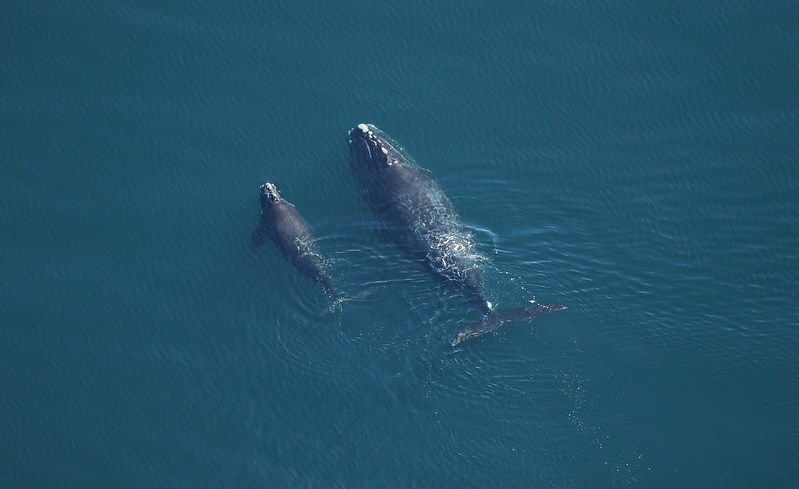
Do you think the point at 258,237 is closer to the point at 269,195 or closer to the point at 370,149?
the point at 269,195

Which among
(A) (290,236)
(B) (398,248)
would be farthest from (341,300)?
(A) (290,236)

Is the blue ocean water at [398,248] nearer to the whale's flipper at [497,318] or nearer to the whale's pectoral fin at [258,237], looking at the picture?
the whale's flipper at [497,318]

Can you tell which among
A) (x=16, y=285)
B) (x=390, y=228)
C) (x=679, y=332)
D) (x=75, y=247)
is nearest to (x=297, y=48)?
(x=390, y=228)

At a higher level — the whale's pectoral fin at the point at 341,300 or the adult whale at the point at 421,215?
the adult whale at the point at 421,215

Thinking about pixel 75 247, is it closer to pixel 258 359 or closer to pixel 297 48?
pixel 258 359

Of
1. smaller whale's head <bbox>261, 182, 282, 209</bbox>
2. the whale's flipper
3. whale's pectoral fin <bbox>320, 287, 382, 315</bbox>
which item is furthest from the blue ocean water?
smaller whale's head <bbox>261, 182, 282, 209</bbox>

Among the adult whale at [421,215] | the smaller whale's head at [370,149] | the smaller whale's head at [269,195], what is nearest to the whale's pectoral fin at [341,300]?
the adult whale at [421,215]

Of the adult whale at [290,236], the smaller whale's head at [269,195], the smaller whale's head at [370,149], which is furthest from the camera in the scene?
the smaller whale's head at [370,149]

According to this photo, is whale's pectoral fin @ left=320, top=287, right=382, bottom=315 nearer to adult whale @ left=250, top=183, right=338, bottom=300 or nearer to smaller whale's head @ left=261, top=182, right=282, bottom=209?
adult whale @ left=250, top=183, right=338, bottom=300
